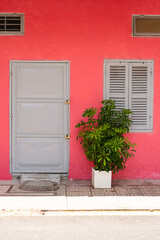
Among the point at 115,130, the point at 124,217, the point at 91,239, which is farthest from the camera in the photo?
the point at 115,130

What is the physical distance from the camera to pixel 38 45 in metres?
7.81

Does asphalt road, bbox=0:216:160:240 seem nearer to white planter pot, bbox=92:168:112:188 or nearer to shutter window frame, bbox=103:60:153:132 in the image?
white planter pot, bbox=92:168:112:188

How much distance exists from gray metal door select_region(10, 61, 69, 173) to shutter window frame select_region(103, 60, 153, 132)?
2.90 feet

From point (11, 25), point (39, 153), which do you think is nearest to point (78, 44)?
point (11, 25)

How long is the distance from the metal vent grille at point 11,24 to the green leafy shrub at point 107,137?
2.24 meters

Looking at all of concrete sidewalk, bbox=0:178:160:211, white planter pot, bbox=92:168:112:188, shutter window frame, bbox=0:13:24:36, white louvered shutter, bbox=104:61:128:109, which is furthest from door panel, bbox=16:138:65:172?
shutter window frame, bbox=0:13:24:36

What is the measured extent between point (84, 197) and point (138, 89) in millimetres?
2660

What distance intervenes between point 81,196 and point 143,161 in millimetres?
1875

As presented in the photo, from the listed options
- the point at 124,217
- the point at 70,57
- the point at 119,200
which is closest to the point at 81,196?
the point at 119,200

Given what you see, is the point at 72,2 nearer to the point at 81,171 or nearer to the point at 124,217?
the point at 81,171

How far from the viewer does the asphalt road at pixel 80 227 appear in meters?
4.84

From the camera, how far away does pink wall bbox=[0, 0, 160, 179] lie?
7805 mm

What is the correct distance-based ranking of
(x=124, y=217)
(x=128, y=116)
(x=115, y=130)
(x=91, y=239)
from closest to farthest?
(x=91, y=239), (x=124, y=217), (x=115, y=130), (x=128, y=116)

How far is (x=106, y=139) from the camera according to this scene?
292 inches
